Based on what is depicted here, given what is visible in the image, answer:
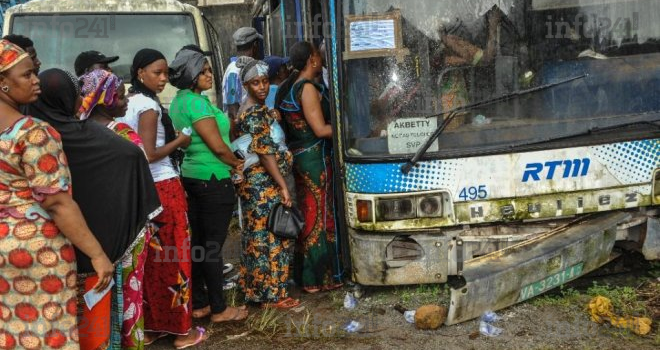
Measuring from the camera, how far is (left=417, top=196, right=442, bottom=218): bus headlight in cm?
407

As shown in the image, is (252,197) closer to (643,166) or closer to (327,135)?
(327,135)

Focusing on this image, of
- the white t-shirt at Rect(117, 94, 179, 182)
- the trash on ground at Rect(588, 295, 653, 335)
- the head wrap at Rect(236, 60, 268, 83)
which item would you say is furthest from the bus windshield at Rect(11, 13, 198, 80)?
the trash on ground at Rect(588, 295, 653, 335)

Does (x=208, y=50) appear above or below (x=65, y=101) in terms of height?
above

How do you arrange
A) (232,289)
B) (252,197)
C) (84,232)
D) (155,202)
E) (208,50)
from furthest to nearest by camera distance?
(208,50), (232,289), (252,197), (155,202), (84,232)

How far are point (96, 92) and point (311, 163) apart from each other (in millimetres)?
1713

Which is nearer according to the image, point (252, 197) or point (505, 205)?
point (505, 205)

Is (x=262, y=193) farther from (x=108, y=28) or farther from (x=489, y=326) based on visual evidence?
(x=108, y=28)

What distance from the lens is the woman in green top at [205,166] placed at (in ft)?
13.3

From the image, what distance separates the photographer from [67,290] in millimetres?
2771

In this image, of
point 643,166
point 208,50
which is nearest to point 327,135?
point 643,166

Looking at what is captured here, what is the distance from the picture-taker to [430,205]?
4.09 metres

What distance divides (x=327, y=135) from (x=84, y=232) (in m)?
2.11

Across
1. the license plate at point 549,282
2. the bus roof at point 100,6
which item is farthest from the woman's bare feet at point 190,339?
the bus roof at point 100,6

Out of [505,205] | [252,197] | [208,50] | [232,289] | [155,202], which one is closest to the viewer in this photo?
[155,202]
